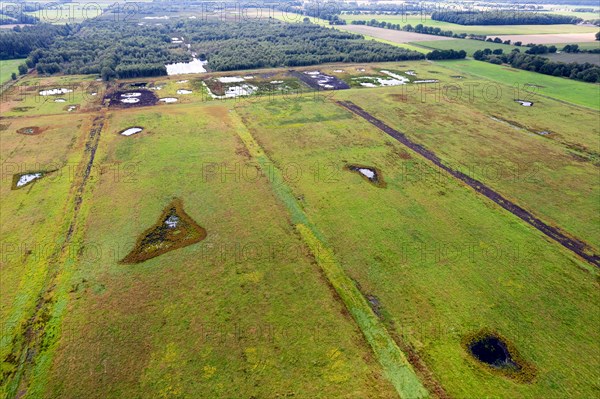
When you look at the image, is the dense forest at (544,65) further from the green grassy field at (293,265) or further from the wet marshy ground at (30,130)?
the wet marshy ground at (30,130)

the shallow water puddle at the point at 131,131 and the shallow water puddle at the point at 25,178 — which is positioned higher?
the shallow water puddle at the point at 131,131

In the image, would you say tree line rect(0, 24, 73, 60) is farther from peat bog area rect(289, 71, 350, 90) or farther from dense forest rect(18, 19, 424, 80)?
peat bog area rect(289, 71, 350, 90)

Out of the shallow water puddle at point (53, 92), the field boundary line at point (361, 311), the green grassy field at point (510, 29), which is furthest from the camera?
the green grassy field at point (510, 29)

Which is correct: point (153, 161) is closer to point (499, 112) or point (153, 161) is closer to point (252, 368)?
point (252, 368)

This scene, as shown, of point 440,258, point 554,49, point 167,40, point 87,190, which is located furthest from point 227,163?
point 554,49

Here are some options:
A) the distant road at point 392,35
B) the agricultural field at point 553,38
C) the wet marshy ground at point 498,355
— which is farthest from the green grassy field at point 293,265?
the agricultural field at point 553,38

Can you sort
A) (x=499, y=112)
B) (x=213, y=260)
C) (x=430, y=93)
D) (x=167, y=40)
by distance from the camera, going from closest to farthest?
1. (x=213, y=260)
2. (x=499, y=112)
3. (x=430, y=93)
4. (x=167, y=40)
